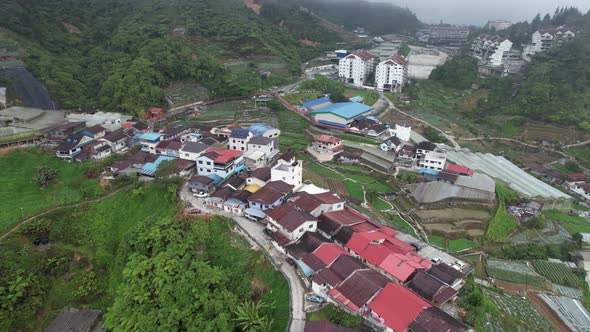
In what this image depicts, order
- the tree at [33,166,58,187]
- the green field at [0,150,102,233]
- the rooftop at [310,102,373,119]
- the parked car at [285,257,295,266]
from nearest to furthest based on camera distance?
the parked car at [285,257,295,266]
the green field at [0,150,102,233]
the tree at [33,166,58,187]
the rooftop at [310,102,373,119]

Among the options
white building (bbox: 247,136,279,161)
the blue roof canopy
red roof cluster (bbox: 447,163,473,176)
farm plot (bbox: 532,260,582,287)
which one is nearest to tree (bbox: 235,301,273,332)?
white building (bbox: 247,136,279,161)

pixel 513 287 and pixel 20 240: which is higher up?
pixel 20 240

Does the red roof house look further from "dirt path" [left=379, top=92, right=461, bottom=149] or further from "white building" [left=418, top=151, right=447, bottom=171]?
"dirt path" [left=379, top=92, right=461, bottom=149]

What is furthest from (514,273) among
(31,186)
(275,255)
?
(31,186)

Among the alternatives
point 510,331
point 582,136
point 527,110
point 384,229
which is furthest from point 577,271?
point 527,110

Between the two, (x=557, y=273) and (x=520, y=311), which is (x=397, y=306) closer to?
(x=520, y=311)

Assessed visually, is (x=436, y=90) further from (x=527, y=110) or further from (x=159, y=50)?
(x=159, y=50)
